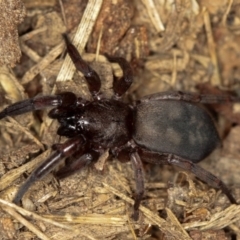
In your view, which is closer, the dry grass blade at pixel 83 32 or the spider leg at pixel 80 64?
the spider leg at pixel 80 64

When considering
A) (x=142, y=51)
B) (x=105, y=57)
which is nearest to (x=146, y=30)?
(x=142, y=51)

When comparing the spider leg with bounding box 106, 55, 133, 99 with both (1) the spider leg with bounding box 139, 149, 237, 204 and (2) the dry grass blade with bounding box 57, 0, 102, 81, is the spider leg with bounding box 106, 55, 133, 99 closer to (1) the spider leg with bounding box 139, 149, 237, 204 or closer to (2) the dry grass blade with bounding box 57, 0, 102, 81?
(2) the dry grass blade with bounding box 57, 0, 102, 81

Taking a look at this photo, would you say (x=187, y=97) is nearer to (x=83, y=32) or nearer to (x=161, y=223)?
(x=83, y=32)

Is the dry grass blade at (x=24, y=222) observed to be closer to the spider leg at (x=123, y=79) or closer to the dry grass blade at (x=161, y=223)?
the dry grass blade at (x=161, y=223)

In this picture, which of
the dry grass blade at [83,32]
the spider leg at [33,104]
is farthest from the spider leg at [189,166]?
the dry grass blade at [83,32]

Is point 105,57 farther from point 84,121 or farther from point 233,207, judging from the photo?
point 233,207

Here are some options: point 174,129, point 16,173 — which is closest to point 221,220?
point 174,129
